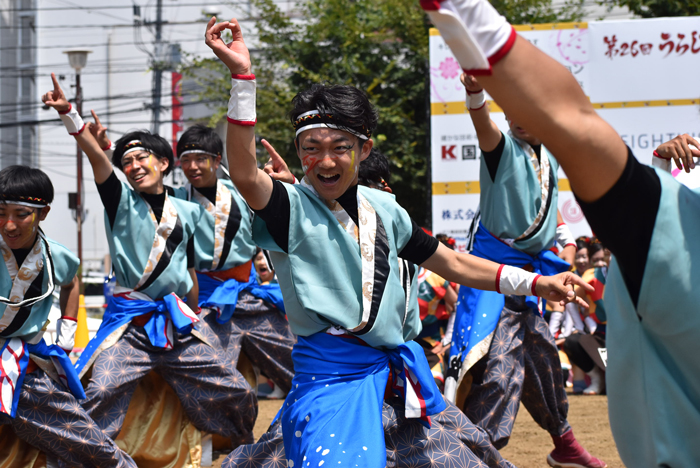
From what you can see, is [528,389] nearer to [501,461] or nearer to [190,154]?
[501,461]

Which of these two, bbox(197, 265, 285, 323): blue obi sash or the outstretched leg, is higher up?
bbox(197, 265, 285, 323): blue obi sash

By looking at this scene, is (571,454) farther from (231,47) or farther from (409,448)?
(231,47)

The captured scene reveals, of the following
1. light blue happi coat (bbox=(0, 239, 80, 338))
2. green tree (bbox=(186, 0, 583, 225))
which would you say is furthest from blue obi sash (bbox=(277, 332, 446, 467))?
green tree (bbox=(186, 0, 583, 225))

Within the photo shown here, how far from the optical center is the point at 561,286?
8.54ft

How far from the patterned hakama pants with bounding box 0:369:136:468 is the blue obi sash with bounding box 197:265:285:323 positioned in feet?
4.88

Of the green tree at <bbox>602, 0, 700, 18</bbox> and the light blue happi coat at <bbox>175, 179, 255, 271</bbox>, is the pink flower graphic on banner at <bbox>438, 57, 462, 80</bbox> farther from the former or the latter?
the green tree at <bbox>602, 0, 700, 18</bbox>

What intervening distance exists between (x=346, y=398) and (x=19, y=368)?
2.08m

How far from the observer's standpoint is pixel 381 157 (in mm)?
4137

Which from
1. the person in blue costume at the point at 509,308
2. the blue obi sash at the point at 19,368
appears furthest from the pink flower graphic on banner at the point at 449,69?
the blue obi sash at the point at 19,368

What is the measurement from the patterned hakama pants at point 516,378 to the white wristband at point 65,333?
228cm

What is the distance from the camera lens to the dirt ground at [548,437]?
17.8ft

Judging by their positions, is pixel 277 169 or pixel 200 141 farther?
pixel 200 141

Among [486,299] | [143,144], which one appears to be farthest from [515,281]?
[143,144]

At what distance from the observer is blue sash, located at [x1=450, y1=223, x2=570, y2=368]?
14.6 ft
